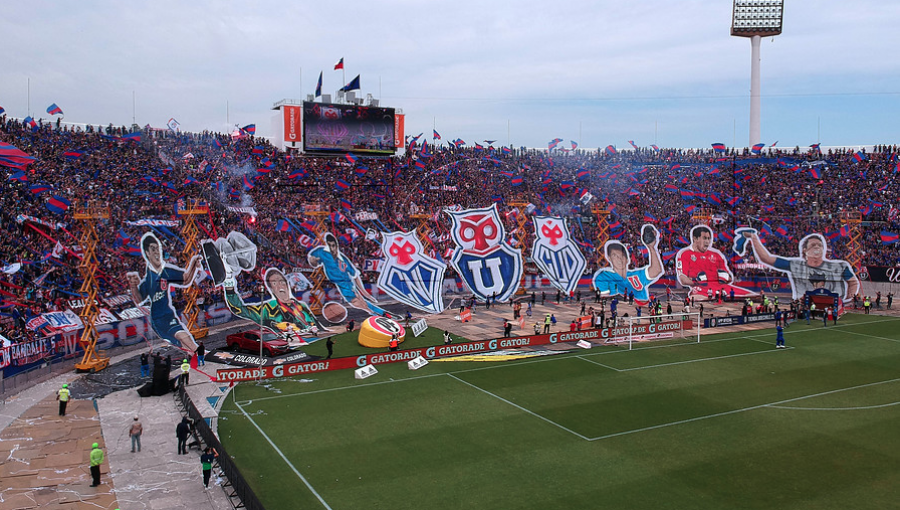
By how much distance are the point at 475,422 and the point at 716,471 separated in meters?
9.00

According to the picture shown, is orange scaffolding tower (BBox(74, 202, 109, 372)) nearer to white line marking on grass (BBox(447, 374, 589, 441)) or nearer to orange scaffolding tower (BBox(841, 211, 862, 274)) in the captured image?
white line marking on grass (BBox(447, 374, 589, 441))

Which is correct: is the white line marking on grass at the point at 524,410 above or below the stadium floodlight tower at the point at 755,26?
below

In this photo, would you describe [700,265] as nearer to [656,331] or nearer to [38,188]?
[656,331]

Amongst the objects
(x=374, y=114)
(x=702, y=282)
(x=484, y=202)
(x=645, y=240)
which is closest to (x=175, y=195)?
(x=374, y=114)

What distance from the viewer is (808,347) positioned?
4075 centimetres

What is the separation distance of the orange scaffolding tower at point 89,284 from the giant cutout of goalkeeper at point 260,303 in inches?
293

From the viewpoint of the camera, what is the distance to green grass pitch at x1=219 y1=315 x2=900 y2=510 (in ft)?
63.7

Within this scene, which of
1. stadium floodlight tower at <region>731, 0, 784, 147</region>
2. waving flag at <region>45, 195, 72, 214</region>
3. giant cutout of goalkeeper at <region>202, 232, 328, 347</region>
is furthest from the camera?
stadium floodlight tower at <region>731, 0, 784, 147</region>

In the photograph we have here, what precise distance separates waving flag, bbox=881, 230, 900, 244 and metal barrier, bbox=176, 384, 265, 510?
6399cm

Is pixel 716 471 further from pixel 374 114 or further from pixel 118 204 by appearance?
pixel 374 114

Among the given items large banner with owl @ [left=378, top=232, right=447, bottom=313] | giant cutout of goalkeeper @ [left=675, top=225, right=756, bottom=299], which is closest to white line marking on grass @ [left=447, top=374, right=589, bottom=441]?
large banner with owl @ [left=378, top=232, right=447, bottom=313]

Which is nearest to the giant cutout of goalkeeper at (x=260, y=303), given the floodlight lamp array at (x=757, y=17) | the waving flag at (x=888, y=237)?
the waving flag at (x=888, y=237)

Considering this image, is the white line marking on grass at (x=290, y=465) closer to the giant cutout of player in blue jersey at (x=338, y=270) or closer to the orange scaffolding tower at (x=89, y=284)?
the orange scaffolding tower at (x=89, y=284)

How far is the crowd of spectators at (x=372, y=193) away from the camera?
42.1 meters
